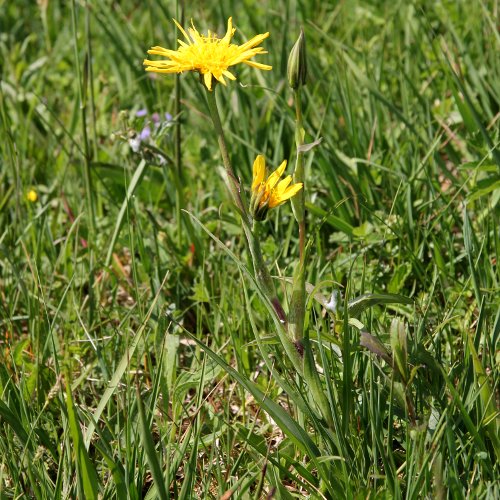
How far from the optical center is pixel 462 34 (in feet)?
10.9

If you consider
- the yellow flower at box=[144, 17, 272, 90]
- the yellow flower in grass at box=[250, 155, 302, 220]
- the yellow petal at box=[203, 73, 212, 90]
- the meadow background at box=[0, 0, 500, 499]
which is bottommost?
the meadow background at box=[0, 0, 500, 499]

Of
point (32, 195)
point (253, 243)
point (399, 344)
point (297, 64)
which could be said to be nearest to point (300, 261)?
point (253, 243)

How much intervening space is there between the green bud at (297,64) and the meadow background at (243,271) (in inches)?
4.2

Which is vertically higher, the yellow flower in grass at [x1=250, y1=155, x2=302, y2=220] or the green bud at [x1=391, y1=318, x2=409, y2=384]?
the yellow flower in grass at [x1=250, y1=155, x2=302, y2=220]

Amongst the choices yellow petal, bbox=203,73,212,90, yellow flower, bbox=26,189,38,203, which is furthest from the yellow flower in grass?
yellow flower, bbox=26,189,38,203

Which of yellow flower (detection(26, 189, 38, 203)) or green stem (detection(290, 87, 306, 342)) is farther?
yellow flower (detection(26, 189, 38, 203))

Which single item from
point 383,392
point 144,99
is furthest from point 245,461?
point 144,99

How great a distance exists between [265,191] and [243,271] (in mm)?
227

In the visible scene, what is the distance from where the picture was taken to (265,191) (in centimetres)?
156

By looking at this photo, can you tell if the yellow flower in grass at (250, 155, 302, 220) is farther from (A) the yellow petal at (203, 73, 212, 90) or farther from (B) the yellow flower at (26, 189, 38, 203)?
(B) the yellow flower at (26, 189, 38, 203)

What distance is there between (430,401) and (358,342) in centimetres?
18

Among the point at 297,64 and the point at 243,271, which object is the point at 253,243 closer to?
the point at 243,271

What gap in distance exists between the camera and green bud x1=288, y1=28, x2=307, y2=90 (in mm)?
1571

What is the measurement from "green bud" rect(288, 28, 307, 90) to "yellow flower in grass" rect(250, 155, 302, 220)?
0.54 feet
